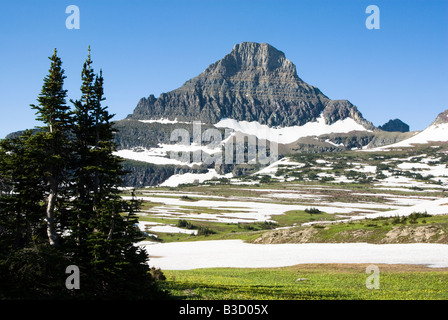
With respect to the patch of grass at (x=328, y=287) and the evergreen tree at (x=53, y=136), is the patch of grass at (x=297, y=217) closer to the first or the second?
the patch of grass at (x=328, y=287)

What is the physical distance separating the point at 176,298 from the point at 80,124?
14.5m

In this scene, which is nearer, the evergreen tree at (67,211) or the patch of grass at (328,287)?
the evergreen tree at (67,211)

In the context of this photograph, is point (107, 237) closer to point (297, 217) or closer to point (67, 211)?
point (67, 211)

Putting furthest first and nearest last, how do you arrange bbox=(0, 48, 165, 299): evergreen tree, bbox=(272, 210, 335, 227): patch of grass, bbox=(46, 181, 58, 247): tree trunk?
1. bbox=(272, 210, 335, 227): patch of grass
2. bbox=(46, 181, 58, 247): tree trunk
3. bbox=(0, 48, 165, 299): evergreen tree

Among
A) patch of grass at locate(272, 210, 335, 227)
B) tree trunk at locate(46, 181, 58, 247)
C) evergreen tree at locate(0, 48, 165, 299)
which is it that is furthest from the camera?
patch of grass at locate(272, 210, 335, 227)

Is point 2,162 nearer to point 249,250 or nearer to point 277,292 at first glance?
point 277,292

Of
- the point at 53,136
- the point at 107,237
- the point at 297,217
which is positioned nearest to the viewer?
the point at 107,237

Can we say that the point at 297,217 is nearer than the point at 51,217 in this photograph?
No

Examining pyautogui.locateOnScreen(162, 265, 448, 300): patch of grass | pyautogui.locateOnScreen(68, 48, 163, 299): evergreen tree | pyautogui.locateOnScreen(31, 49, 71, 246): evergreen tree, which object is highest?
pyautogui.locateOnScreen(31, 49, 71, 246): evergreen tree

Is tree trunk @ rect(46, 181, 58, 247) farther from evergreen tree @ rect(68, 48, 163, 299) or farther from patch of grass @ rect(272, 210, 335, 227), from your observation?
patch of grass @ rect(272, 210, 335, 227)

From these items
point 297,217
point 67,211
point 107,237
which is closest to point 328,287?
point 107,237

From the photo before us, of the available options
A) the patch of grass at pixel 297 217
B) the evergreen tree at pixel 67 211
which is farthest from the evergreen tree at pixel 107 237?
the patch of grass at pixel 297 217

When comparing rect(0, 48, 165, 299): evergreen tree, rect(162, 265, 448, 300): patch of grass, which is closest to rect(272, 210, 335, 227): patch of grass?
rect(162, 265, 448, 300): patch of grass
